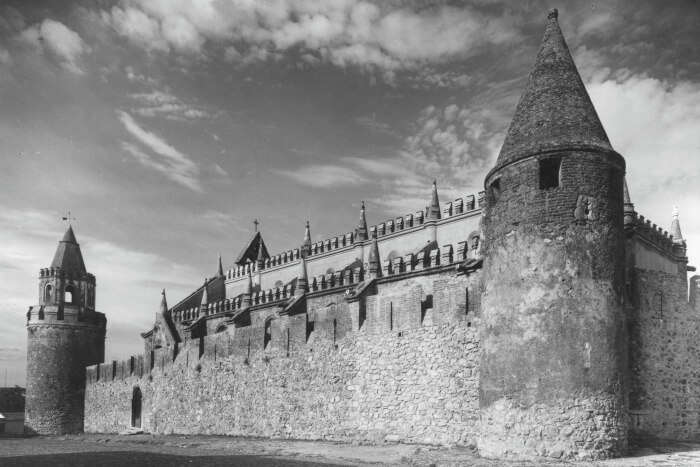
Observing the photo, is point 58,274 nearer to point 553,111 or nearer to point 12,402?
point 12,402

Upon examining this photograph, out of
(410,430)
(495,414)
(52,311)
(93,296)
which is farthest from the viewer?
(93,296)

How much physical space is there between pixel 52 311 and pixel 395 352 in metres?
32.8

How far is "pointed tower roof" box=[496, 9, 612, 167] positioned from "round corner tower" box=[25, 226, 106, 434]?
3701 cm

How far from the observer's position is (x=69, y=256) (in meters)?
50.8

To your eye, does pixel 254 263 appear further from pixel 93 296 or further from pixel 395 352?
pixel 395 352

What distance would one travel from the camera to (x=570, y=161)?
16.4 meters

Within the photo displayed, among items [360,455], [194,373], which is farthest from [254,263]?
[360,455]

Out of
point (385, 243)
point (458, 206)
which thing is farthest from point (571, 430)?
point (385, 243)

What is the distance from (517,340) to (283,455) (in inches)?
292

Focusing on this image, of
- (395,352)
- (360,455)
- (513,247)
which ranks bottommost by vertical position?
(360,455)

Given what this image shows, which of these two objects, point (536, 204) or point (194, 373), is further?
point (194, 373)

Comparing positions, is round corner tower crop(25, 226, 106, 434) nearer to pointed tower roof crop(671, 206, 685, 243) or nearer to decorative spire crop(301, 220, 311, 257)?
decorative spire crop(301, 220, 311, 257)

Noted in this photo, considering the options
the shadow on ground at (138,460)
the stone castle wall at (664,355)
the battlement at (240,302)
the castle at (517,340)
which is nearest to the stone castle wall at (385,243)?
the battlement at (240,302)

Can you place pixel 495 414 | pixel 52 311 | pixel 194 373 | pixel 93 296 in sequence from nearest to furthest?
pixel 495 414 → pixel 194 373 → pixel 52 311 → pixel 93 296
